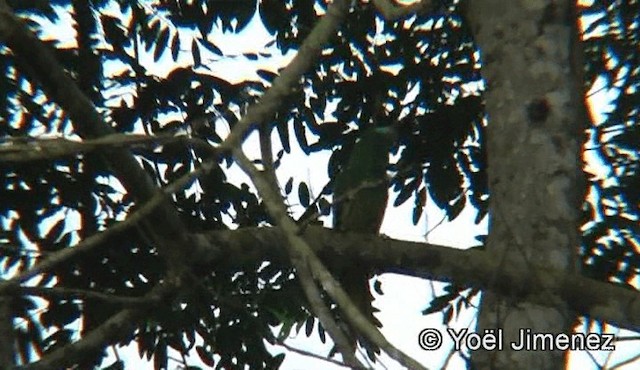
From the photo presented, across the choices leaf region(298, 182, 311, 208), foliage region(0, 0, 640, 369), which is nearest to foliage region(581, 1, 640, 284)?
foliage region(0, 0, 640, 369)

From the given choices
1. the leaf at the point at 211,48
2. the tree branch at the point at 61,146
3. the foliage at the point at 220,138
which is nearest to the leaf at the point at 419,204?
the foliage at the point at 220,138

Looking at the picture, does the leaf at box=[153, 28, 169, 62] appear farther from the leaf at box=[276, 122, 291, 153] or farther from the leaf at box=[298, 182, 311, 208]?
the leaf at box=[298, 182, 311, 208]

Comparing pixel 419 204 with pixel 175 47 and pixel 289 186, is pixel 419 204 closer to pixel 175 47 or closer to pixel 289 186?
pixel 289 186

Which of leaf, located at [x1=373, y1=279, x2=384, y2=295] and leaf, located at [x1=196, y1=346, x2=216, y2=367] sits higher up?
leaf, located at [x1=373, y1=279, x2=384, y2=295]

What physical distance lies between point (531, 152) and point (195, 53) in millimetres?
1602

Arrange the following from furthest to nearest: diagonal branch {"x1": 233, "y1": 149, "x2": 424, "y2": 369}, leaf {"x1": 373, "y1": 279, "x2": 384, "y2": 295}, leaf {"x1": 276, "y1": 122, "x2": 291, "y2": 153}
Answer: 1. leaf {"x1": 373, "y1": 279, "x2": 384, "y2": 295}
2. leaf {"x1": 276, "y1": 122, "x2": 291, "y2": 153}
3. diagonal branch {"x1": 233, "y1": 149, "x2": 424, "y2": 369}

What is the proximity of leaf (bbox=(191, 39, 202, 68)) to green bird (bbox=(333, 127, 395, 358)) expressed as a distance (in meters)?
0.71

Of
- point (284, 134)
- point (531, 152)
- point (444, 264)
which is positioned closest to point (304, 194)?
point (284, 134)

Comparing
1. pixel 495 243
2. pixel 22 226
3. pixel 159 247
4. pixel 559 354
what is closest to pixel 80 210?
pixel 22 226

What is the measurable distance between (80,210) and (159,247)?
927 millimetres

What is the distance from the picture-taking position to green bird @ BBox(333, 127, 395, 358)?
4.43 meters

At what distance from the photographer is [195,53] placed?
15.0 ft

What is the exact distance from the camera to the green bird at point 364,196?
443cm

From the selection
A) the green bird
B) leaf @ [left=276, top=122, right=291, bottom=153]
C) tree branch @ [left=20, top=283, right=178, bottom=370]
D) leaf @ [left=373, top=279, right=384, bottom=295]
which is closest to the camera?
tree branch @ [left=20, top=283, right=178, bottom=370]
